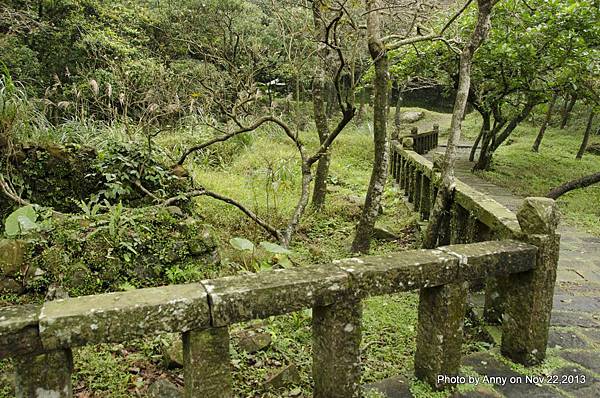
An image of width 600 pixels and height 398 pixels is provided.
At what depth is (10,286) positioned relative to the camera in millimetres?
3715

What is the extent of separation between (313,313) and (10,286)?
2.89 m

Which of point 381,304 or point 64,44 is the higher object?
point 64,44

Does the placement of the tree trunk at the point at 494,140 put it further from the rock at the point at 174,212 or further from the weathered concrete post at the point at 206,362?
the weathered concrete post at the point at 206,362

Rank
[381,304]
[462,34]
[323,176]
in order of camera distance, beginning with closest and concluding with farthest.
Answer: [381,304] < [323,176] < [462,34]

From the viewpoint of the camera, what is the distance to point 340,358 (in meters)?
2.25

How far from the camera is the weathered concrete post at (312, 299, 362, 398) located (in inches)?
Result: 87.4

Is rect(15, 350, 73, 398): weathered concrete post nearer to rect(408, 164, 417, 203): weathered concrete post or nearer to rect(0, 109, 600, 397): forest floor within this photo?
rect(0, 109, 600, 397): forest floor

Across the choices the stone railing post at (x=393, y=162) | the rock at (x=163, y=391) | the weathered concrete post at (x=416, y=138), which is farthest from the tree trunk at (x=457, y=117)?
the weathered concrete post at (x=416, y=138)

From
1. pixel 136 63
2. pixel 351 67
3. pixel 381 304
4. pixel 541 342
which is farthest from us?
pixel 136 63

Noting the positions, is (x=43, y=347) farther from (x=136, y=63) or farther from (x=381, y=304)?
(x=136, y=63)

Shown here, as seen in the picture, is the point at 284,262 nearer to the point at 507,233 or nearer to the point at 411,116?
→ the point at 507,233

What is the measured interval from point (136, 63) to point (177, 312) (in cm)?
1026

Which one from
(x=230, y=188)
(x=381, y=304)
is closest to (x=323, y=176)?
(x=230, y=188)

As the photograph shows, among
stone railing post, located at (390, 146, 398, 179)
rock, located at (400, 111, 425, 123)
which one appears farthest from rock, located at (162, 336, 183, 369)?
rock, located at (400, 111, 425, 123)
